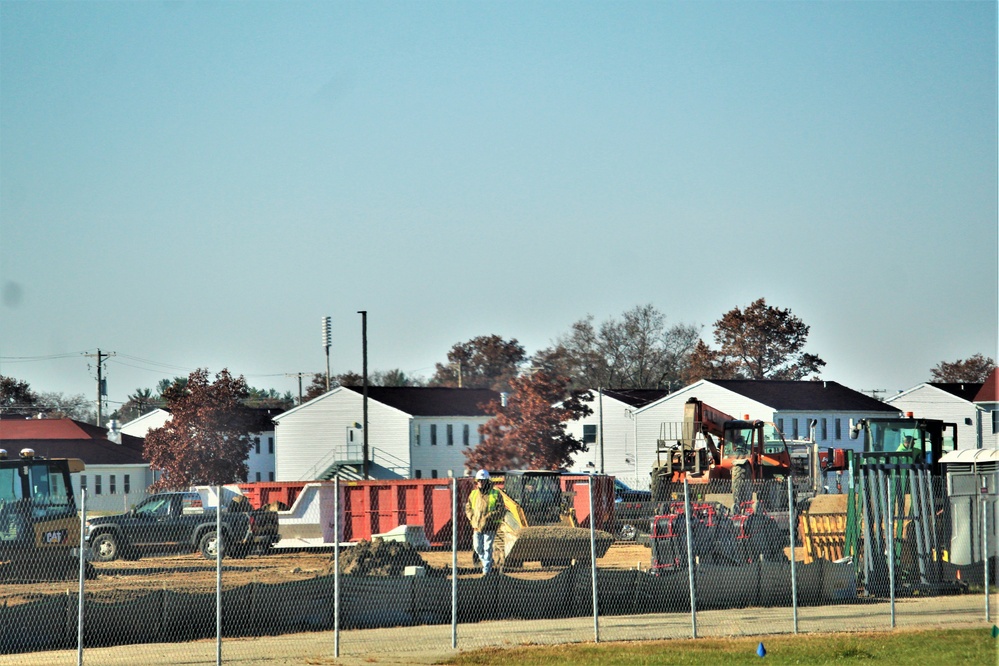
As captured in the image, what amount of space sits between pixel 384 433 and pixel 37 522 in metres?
47.3

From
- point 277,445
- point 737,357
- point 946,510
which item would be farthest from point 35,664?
point 737,357

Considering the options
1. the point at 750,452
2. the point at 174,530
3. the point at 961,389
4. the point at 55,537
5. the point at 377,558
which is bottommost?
the point at 377,558

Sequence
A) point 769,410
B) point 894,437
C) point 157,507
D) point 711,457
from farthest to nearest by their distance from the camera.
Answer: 1. point 769,410
2. point 711,457
3. point 894,437
4. point 157,507

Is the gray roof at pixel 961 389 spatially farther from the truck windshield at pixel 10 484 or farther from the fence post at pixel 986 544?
the truck windshield at pixel 10 484

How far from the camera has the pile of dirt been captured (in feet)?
68.9

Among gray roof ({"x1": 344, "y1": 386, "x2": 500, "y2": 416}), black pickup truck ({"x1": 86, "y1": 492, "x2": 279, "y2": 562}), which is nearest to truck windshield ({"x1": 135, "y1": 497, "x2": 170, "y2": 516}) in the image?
black pickup truck ({"x1": 86, "y1": 492, "x2": 279, "y2": 562})

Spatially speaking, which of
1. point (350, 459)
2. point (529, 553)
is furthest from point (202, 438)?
point (529, 553)

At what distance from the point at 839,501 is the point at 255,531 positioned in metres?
13.1

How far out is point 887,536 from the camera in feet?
58.7

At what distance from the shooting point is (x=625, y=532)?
30156mm

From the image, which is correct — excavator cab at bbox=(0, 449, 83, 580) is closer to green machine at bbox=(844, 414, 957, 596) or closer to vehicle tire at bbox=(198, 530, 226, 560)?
vehicle tire at bbox=(198, 530, 226, 560)

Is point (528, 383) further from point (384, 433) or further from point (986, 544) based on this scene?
point (986, 544)

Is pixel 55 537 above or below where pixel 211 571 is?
above

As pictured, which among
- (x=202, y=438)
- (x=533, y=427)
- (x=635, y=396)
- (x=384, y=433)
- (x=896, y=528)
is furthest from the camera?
(x=635, y=396)
